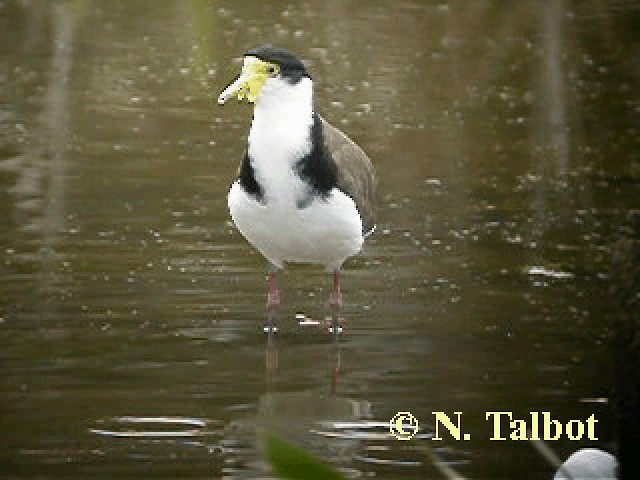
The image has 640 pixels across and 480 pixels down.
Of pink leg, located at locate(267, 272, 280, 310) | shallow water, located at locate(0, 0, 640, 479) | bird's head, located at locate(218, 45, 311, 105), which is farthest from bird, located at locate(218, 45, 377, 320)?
shallow water, located at locate(0, 0, 640, 479)

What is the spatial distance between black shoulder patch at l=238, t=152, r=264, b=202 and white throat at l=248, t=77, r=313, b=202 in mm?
21

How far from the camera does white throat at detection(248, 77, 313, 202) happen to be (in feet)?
25.3

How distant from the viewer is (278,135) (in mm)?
7727

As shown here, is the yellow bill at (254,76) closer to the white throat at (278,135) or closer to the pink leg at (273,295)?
the white throat at (278,135)

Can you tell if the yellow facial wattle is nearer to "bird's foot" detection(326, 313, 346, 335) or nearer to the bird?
the bird

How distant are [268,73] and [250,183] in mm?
480

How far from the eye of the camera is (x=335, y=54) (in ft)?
53.5

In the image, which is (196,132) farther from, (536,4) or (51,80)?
(536,4)

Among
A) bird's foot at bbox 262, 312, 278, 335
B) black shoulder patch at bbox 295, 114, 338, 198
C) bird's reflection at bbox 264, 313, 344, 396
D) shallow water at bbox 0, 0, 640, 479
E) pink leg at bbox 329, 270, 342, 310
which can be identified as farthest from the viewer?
pink leg at bbox 329, 270, 342, 310

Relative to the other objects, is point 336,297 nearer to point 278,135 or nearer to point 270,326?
point 270,326

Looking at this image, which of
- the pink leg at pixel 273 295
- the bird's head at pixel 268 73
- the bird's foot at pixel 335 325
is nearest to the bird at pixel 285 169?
the bird's head at pixel 268 73

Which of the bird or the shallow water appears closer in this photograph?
the shallow water

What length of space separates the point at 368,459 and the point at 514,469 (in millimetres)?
548

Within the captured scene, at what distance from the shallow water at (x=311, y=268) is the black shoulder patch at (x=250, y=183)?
2.47 feet
